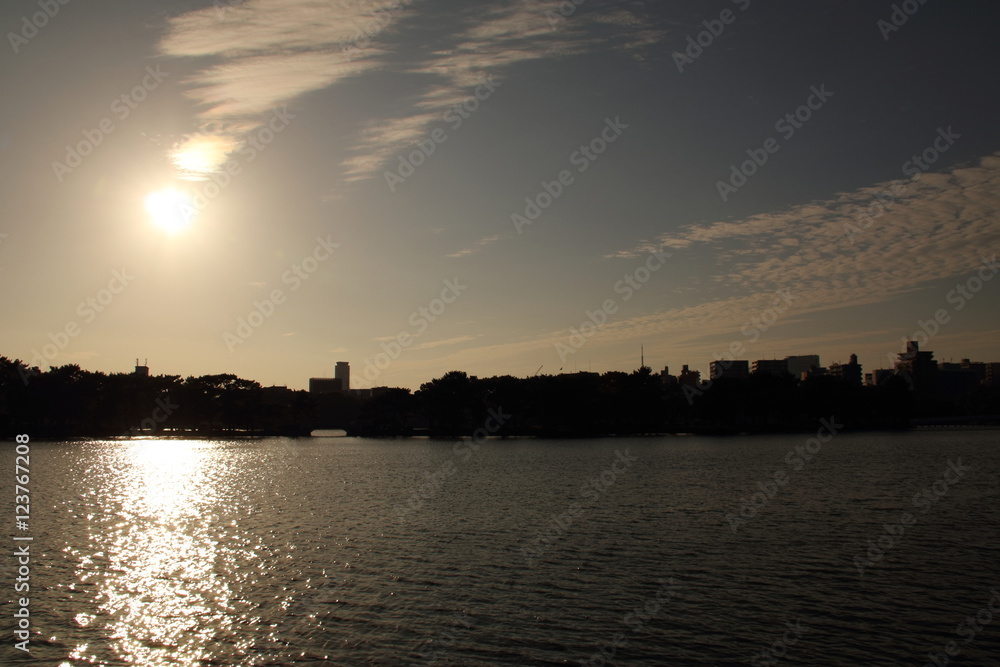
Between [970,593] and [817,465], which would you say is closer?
[970,593]

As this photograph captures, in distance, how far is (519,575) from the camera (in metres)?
32.5

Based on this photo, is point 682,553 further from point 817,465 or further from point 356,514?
point 817,465

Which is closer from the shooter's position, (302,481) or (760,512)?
(760,512)

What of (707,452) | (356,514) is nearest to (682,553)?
(356,514)

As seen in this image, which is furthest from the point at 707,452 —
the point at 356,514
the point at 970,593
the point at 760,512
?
the point at 970,593

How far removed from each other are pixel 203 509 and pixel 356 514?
47.9ft

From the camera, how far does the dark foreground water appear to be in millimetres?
23906

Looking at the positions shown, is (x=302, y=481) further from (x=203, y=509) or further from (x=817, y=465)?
(x=817, y=465)

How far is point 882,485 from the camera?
6494 cm

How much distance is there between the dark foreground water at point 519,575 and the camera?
23.9m

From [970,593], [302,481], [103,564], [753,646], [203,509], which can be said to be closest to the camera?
[753,646]

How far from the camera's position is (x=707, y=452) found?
115125mm

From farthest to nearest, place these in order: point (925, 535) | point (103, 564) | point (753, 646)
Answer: point (925, 535) < point (103, 564) < point (753, 646)

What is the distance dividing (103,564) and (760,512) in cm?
4185
